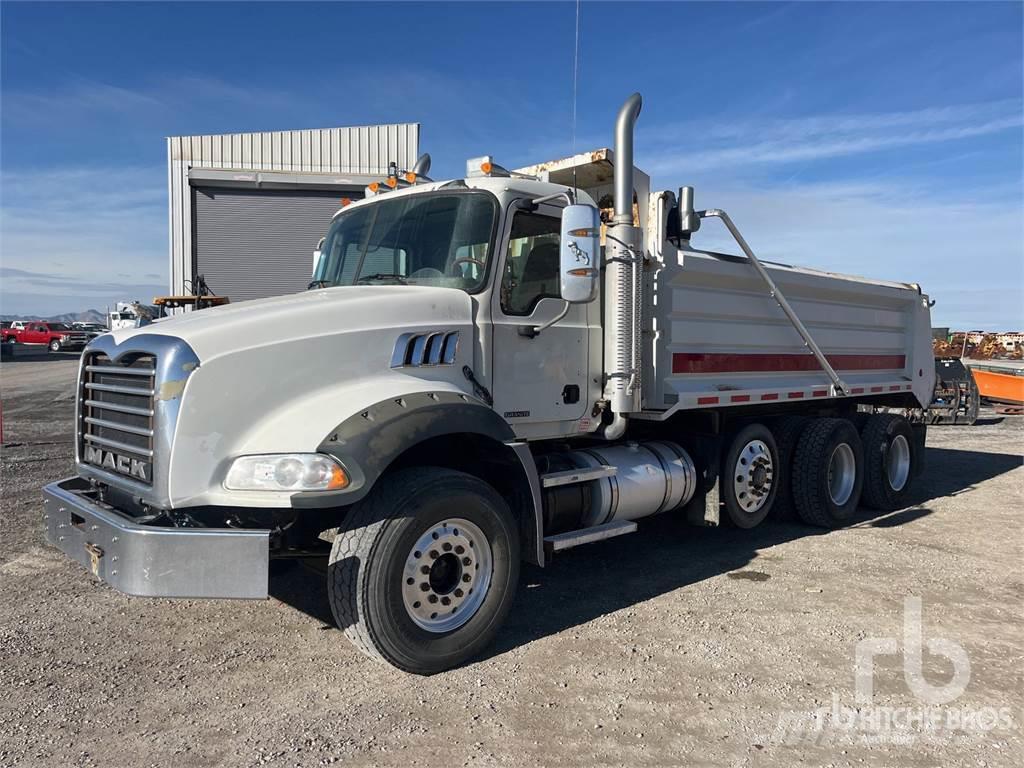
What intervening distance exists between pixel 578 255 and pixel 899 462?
619 centimetres

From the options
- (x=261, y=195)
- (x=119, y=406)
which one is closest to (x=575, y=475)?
(x=119, y=406)

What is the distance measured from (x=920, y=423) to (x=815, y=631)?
551 centimetres

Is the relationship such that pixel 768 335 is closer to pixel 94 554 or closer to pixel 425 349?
pixel 425 349

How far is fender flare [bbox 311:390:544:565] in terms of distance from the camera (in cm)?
359

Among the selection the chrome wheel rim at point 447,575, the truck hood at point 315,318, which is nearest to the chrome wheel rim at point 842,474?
the chrome wheel rim at point 447,575

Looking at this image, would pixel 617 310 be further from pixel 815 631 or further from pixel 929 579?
pixel 929 579

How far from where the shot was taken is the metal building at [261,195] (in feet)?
72.6

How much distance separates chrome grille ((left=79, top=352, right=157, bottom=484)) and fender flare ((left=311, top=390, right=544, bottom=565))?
0.95 m

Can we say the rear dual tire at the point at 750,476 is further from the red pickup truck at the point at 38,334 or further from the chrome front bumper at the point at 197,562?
the red pickup truck at the point at 38,334

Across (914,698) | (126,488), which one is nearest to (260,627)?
(126,488)

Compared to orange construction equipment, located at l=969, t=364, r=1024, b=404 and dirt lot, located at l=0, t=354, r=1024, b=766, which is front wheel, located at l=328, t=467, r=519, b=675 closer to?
dirt lot, located at l=0, t=354, r=1024, b=766

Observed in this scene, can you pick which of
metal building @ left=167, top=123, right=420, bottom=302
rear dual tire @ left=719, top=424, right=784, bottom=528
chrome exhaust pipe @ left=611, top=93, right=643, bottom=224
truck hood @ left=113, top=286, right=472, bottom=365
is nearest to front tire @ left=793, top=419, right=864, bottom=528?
rear dual tire @ left=719, top=424, right=784, bottom=528

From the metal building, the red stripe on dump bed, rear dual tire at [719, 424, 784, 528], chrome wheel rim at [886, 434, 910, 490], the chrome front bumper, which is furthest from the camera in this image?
the metal building

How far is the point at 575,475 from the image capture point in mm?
5098
